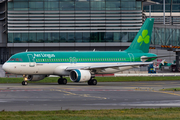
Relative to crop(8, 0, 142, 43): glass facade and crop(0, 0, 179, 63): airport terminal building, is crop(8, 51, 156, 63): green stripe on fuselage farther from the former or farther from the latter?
crop(8, 0, 142, 43): glass facade

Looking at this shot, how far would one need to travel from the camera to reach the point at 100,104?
75.3ft

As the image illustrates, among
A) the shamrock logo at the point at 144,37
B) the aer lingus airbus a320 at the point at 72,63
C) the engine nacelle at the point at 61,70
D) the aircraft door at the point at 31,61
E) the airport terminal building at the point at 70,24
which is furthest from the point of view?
the airport terminal building at the point at 70,24

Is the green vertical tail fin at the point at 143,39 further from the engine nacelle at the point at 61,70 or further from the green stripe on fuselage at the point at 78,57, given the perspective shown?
the engine nacelle at the point at 61,70

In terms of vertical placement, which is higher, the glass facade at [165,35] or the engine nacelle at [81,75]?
the glass facade at [165,35]

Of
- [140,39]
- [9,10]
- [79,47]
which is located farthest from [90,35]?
[140,39]

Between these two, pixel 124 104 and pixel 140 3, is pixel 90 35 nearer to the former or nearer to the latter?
pixel 140 3

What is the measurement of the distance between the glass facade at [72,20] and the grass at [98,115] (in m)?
61.6

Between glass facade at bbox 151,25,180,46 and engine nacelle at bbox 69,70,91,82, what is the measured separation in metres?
44.7

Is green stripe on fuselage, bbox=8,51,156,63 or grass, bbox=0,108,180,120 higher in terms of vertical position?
green stripe on fuselage, bbox=8,51,156,63

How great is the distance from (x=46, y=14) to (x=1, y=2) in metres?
13.0

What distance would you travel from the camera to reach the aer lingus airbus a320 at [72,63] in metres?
42.0

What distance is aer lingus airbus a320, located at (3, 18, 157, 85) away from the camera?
4197 centimetres

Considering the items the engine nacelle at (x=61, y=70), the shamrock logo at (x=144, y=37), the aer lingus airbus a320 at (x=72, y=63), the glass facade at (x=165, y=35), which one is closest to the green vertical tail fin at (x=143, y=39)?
the shamrock logo at (x=144, y=37)

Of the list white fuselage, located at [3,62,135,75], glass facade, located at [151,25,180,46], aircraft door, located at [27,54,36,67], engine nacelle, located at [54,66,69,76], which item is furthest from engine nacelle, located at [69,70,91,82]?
glass facade, located at [151,25,180,46]
